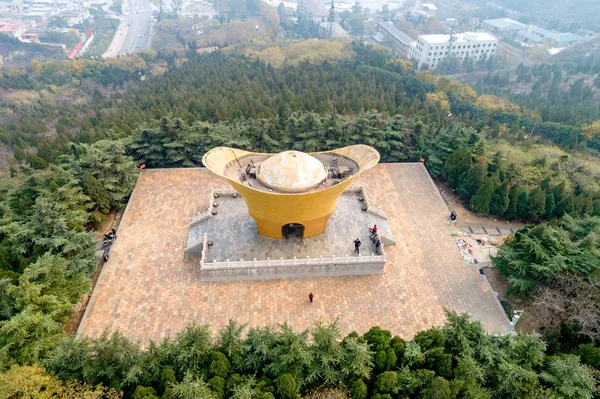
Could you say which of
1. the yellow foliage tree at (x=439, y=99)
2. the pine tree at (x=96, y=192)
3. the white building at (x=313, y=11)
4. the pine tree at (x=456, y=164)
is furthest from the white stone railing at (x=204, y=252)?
the white building at (x=313, y=11)

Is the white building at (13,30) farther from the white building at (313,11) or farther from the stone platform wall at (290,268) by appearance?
the stone platform wall at (290,268)

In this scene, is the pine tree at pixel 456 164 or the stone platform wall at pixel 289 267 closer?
the stone platform wall at pixel 289 267

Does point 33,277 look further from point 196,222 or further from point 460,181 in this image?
point 460,181

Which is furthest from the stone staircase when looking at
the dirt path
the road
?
the road

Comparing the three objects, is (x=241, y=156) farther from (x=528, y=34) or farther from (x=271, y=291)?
(x=528, y=34)

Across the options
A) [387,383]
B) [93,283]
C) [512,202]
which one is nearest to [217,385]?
[387,383]

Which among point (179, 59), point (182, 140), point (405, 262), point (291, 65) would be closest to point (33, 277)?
point (182, 140)

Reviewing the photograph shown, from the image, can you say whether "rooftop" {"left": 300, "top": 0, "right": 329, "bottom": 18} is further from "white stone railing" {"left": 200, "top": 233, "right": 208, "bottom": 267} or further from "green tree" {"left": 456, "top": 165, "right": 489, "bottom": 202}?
"white stone railing" {"left": 200, "top": 233, "right": 208, "bottom": 267}
